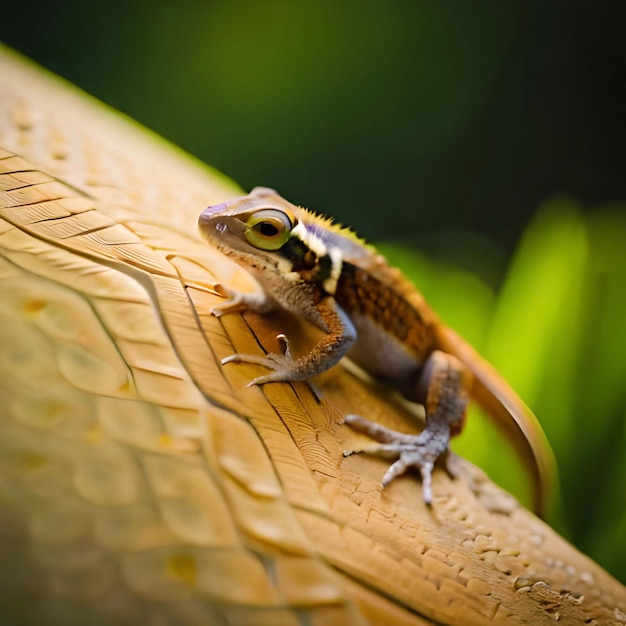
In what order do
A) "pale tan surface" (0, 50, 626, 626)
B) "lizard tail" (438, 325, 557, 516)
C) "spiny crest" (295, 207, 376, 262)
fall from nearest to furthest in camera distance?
1. "pale tan surface" (0, 50, 626, 626)
2. "spiny crest" (295, 207, 376, 262)
3. "lizard tail" (438, 325, 557, 516)

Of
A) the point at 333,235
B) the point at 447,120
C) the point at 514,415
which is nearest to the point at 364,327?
the point at 333,235

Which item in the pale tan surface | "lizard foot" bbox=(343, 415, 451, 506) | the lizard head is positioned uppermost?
the lizard head

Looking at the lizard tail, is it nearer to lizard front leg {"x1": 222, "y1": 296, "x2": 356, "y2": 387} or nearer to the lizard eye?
lizard front leg {"x1": 222, "y1": 296, "x2": 356, "y2": 387}

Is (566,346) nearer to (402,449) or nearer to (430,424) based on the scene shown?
(430,424)

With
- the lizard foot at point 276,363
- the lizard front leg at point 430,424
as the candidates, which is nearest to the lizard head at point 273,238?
the lizard foot at point 276,363

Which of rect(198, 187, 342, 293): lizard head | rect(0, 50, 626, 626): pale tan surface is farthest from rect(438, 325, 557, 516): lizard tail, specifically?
rect(198, 187, 342, 293): lizard head

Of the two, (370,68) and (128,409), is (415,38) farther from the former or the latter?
(128,409)

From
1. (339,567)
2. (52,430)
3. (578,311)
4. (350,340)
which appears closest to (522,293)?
(578,311)
